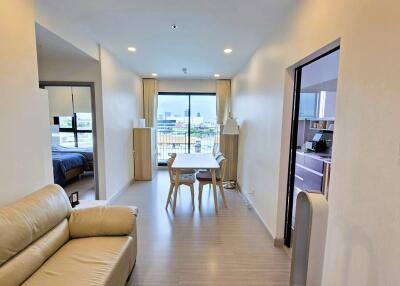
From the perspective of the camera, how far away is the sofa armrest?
6.74ft

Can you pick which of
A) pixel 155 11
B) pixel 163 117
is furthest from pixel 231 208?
pixel 163 117

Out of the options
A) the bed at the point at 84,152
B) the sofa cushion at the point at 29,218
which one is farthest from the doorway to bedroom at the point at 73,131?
the sofa cushion at the point at 29,218

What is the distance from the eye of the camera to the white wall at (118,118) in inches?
149

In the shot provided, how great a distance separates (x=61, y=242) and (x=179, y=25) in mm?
2602

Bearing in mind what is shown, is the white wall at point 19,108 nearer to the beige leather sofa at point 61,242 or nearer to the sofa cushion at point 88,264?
the beige leather sofa at point 61,242

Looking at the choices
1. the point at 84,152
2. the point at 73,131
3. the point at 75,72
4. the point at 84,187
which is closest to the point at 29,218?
the point at 75,72

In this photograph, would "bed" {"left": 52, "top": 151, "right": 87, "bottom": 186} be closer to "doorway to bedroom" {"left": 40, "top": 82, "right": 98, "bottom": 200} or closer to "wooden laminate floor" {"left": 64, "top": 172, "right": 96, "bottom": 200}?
"doorway to bedroom" {"left": 40, "top": 82, "right": 98, "bottom": 200}

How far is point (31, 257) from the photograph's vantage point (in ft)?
5.13

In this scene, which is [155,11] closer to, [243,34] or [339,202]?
[243,34]

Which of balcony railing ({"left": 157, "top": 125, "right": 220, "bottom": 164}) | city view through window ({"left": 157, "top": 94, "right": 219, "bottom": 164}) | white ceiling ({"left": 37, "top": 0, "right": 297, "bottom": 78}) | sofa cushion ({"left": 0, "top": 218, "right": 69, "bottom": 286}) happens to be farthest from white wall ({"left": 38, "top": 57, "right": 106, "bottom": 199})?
balcony railing ({"left": 157, "top": 125, "right": 220, "bottom": 164})

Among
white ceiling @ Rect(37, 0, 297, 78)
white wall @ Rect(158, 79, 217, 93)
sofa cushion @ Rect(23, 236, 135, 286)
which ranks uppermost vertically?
white ceiling @ Rect(37, 0, 297, 78)

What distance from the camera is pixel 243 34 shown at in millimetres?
3055

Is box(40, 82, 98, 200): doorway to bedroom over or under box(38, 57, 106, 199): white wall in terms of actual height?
under

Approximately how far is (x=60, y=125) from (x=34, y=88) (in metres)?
4.89
